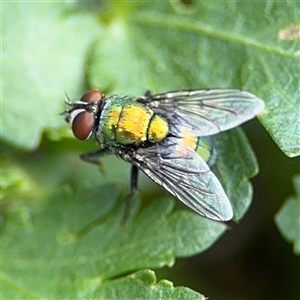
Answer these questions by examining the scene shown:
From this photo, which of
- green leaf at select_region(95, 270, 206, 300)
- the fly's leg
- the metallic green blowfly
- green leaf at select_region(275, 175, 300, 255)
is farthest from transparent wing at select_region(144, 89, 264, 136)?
green leaf at select_region(95, 270, 206, 300)

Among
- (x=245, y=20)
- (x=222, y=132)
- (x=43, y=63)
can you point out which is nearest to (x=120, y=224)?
(x=222, y=132)

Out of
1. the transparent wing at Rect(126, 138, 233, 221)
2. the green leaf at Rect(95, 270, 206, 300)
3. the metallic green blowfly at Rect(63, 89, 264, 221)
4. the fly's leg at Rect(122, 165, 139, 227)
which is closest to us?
the green leaf at Rect(95, 270, 206, 300)

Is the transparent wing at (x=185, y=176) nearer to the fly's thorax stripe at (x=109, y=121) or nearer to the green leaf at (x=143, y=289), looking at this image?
the fly's thorax stripe at (x=109, y=121)

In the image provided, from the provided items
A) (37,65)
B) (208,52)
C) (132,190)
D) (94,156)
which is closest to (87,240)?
(132,190)

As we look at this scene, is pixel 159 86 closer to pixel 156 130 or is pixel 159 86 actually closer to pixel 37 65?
pixel 156 130

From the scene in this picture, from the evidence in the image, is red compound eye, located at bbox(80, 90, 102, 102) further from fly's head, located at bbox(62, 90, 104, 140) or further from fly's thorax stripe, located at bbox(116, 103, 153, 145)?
fly's thorax stripe, located at bbox(116, 103, 153, 145)

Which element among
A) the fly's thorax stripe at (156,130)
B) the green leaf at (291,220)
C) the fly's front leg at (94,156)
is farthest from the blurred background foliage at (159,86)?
the fly's thorax stripe at (156,130)
